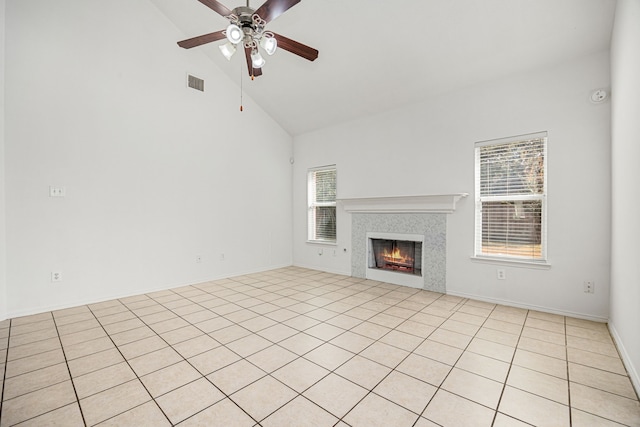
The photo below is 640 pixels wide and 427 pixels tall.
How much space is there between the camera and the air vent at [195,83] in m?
4.55

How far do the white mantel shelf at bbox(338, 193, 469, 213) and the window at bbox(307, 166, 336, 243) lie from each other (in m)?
0.41

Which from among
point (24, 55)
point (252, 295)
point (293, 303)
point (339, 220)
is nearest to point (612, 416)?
point (293, 303)

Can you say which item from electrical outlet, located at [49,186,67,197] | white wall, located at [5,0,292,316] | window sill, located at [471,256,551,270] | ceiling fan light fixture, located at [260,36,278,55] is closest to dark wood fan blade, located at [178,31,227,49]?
ceiling fan light fixture, located at [260,36,278,55]

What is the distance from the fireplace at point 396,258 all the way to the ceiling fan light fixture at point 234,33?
11.3 ft

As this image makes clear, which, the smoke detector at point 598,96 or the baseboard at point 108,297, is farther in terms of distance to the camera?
the baseboard at point 108,297

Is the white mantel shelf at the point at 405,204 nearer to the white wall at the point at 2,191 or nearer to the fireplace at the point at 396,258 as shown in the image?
the fireplace at the point at 396,258

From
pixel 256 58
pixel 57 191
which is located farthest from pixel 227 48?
pixel 57 191

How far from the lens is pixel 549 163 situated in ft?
10.5

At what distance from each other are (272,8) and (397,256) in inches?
151

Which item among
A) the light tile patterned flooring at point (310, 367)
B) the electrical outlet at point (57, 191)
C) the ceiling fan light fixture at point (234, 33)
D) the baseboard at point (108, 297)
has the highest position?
the ceiling fan light fixture at point (234, 33)

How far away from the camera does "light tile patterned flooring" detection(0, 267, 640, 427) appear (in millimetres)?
1651

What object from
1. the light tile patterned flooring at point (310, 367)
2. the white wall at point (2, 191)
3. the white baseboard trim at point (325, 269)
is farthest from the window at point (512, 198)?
the white wall at point (2, 191)

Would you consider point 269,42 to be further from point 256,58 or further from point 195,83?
point 195,83

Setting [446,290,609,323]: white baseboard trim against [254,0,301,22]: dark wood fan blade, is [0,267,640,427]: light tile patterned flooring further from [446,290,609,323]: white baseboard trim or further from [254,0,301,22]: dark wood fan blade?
[254,0,301,22]: dark wood fan blade
